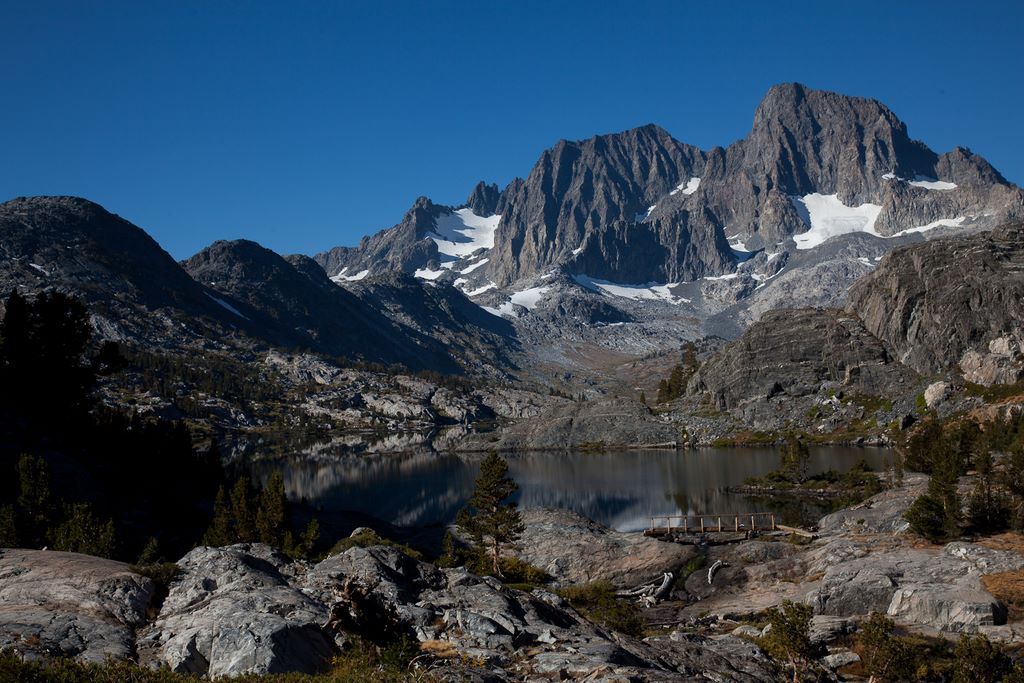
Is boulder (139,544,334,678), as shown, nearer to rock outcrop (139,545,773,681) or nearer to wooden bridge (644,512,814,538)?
rock outcrop (139,545,773,681)

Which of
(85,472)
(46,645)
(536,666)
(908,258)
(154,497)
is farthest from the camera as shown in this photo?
(908,258)

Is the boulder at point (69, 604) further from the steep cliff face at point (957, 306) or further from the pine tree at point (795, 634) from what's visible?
the steep cliff face at point (957, 306)

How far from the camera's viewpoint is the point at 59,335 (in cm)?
7875

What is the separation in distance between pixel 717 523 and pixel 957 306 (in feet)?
426

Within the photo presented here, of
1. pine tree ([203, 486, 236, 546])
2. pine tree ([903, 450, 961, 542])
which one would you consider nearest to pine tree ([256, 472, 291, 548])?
pine tree ([203, 486, 236, 546])

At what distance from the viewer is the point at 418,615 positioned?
2461cm

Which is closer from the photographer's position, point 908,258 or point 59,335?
point 59,335

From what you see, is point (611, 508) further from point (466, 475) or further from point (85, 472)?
point (85, 472)

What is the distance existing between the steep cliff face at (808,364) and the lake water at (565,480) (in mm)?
33475

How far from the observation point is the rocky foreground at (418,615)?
1994 cm

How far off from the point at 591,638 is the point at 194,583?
14465 mm

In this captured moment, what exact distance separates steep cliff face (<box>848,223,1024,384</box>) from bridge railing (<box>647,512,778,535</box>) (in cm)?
9621

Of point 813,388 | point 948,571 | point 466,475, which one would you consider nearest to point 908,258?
point 813,388

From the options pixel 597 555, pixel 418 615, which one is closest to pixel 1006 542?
pixel 597 555
